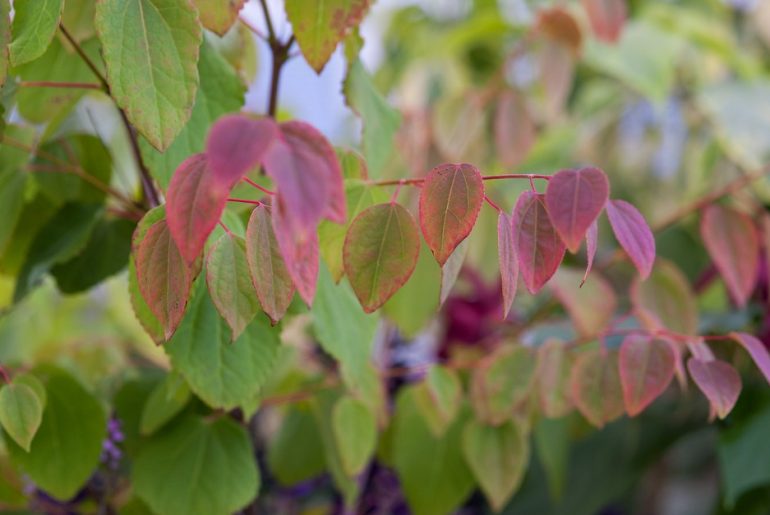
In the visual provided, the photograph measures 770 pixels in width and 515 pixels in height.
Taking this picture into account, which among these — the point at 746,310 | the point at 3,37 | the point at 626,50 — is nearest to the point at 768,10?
the point at 626,50

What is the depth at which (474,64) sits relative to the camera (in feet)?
3.75

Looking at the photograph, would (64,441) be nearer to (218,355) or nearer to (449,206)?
(218,355)

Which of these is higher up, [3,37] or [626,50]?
[3,37]

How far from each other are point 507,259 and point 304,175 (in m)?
0.09

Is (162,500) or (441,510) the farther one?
(441,510)

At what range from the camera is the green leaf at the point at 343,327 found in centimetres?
41

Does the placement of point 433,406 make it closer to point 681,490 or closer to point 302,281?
point 302,281

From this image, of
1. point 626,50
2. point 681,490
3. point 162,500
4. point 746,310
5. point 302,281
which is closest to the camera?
point 302,281

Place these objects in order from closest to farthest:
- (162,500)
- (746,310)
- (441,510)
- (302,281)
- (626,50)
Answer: (302,281)
(162,500)
(441,510)
(746,310)
(626,50)

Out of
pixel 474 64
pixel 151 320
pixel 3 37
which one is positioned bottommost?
pixel 474 64

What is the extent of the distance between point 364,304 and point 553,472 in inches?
13.2

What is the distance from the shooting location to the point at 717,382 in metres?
0.36

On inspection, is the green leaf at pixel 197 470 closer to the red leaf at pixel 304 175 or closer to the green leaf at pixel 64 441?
the green leaf at pixel 64 441

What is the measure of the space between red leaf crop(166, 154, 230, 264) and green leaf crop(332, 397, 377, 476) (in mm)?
224
